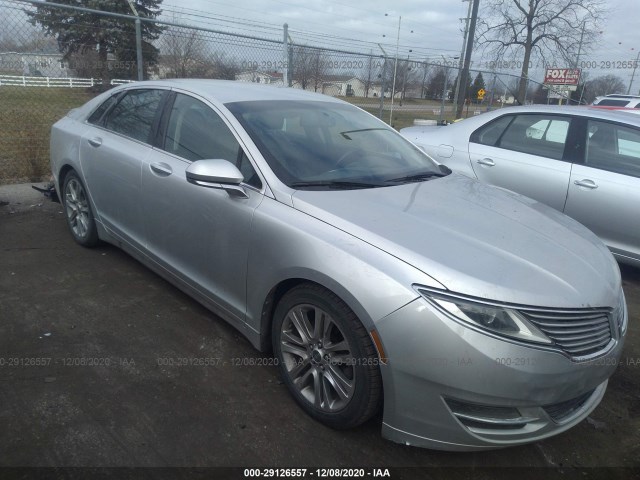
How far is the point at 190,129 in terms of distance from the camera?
3.23 metres

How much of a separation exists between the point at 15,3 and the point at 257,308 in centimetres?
547

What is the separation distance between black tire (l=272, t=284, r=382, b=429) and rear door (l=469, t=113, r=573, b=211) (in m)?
3.22

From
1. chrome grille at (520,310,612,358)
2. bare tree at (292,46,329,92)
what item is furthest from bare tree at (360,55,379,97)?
chrome grille at (520,310,612,358)

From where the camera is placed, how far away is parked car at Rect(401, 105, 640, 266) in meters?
4.30

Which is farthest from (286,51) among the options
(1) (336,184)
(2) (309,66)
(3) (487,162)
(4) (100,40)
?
(1) (336,184)

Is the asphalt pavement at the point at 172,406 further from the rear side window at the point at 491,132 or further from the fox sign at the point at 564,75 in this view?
the fox sign at the point at 564,75

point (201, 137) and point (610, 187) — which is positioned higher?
point (201, 137)

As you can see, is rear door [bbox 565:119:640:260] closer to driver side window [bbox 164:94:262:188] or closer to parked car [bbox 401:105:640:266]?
parked car [bbox 401:105:640:266]

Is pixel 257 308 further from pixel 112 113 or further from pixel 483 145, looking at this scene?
pixel 483 145

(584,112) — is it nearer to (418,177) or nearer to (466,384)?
(418,177)

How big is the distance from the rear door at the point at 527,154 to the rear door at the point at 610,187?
0.50 feet

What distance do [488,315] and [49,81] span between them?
7.28 meters

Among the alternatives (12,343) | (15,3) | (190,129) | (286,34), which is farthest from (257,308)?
(286,34)

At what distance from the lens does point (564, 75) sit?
82.1 feet
